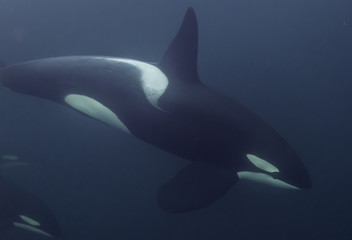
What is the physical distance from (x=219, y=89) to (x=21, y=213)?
217 inches

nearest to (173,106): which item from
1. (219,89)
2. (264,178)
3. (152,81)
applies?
(152,81)

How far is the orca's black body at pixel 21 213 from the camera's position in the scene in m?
7.70

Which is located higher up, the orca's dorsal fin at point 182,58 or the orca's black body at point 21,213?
the orca's dorsal fin at point 182,58

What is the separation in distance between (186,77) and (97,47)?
580 cm

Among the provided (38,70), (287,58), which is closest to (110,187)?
(38,70)

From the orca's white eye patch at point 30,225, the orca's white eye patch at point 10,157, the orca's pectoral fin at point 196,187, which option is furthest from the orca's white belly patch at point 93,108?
the orca's white eye patch at point 10,157

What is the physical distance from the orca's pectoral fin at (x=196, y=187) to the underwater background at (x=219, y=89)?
9.07ft

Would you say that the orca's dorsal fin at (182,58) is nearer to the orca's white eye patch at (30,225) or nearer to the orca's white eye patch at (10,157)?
the orca's white eye patch at (30,225)

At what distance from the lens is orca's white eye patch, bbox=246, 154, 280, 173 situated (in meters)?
5.52

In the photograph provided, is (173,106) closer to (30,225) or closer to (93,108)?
(93,108)

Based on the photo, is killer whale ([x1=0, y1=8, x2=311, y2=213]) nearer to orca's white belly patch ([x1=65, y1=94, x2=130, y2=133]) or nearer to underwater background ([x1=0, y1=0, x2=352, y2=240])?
orca's white belly patch ([x1=65, y1=94, x2=130, y2=133])

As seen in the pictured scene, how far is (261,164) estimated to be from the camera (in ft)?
18.3

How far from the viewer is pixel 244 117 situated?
527 centimetres

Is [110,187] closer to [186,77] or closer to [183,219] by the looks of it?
[183,219]
